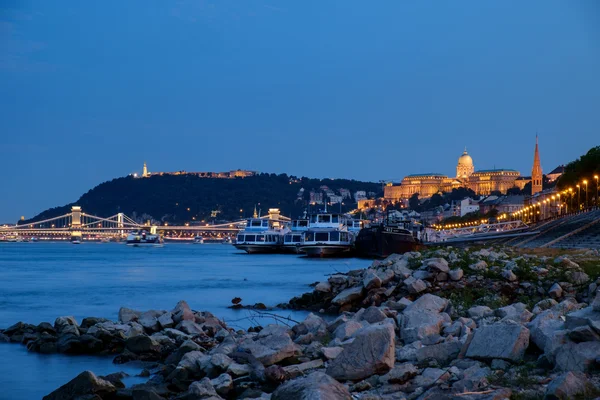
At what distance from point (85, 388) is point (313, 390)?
421 cm

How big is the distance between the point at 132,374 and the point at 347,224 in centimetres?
8725

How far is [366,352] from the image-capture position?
9430mm

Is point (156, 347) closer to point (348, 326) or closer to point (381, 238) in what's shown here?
point (348, 326)

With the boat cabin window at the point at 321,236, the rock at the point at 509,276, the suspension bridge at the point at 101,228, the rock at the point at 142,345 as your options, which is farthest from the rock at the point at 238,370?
the suspension bridge at the point at 101,228

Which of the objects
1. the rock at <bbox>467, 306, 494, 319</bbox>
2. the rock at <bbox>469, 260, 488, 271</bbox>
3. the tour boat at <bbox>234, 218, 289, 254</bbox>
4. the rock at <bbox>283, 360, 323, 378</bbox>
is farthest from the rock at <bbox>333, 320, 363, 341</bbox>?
the tour boat at <bbox>234, 218, 289, 254</bbox>

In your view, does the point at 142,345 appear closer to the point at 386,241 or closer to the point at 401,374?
the point at 401,374

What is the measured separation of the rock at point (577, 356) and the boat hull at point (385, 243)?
5584cm

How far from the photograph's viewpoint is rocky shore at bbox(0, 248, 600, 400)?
27.4 ft

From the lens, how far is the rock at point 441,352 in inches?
381

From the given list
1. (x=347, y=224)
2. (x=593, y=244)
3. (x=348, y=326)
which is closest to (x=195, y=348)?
(x=348, y=326)

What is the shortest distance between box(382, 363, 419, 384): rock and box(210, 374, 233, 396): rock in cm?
212

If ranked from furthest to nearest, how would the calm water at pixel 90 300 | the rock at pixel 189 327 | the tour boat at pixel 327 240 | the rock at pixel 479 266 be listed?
the tour boat at pixel 327 240 → the rock at pixel 479 266 → the rock at pixel 189 327 → the calm water at pixel 90 300

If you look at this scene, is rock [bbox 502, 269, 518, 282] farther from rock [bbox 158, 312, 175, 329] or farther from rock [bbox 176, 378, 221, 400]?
rock [bbox 176, 378, 221, 400]

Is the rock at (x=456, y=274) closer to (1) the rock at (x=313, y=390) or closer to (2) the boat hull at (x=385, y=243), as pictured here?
(1) the rock at (x=313, y=390)
